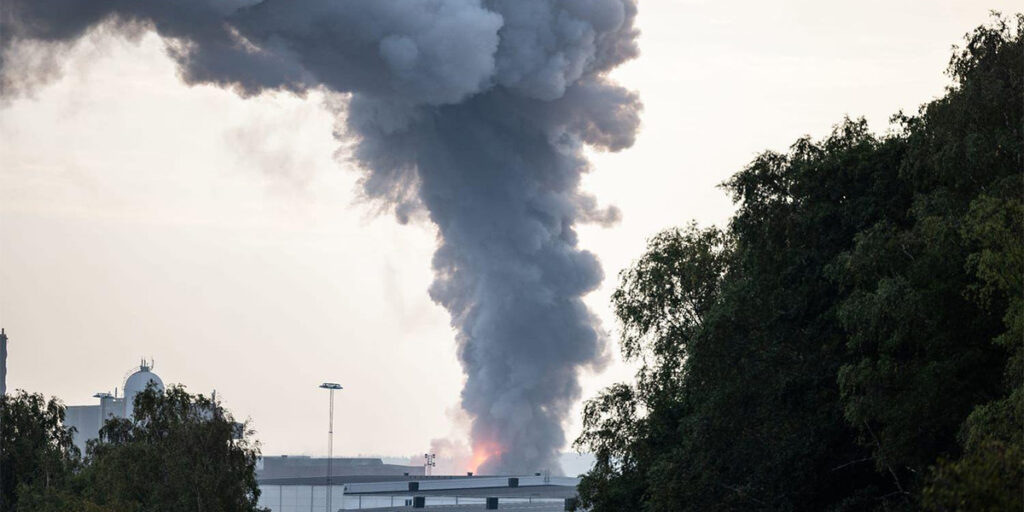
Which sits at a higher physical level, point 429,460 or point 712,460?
point 429,460

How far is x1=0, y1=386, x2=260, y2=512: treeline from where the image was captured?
62875 mm

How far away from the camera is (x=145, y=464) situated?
215ft

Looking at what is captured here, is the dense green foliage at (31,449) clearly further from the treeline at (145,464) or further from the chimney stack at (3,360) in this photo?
the chimney stack at (3,360)

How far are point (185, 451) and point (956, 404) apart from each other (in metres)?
37.0

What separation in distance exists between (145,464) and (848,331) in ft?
119

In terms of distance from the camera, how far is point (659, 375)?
54094 mm

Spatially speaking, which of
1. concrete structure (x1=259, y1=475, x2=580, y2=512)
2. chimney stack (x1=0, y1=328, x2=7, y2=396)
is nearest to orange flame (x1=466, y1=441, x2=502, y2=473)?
concrete structure (x1=259, y1=475, x2=580, y2=512)

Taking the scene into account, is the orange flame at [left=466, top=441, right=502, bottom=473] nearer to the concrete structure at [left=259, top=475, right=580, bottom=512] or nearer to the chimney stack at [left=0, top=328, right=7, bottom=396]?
the concrete structure at [left=259, top=475, right=580, bottom=512]

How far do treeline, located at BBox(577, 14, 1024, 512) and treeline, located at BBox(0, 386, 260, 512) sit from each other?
17.0 meters

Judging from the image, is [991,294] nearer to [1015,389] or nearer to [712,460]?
[1015,389]

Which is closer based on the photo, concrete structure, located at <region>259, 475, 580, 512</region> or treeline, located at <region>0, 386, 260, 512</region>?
treeline, located at <region>0, 386, 260, 512</region>

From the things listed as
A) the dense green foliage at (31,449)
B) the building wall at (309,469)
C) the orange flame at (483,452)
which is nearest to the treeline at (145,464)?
the dense green foliage at (31,449)

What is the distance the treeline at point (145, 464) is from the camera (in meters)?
62.9

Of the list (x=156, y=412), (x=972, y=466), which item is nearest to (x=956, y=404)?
(x=972, y=466)
